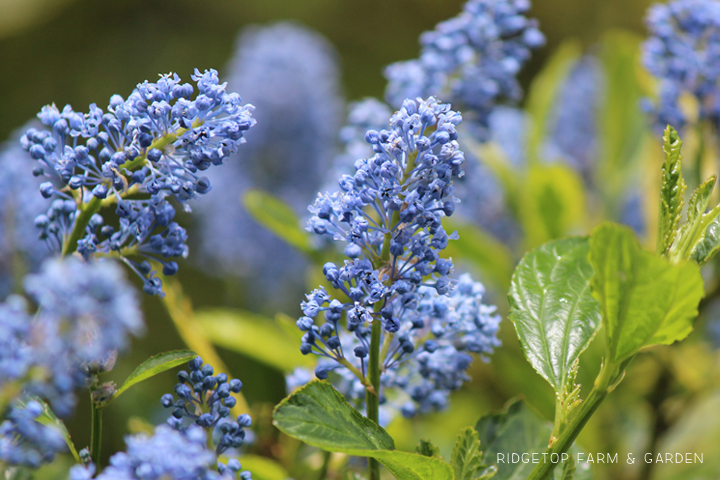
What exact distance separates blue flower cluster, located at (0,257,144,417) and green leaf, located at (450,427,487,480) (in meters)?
0.27

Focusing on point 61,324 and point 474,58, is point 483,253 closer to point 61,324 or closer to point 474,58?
point 474,58

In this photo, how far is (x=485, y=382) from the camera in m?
1.51

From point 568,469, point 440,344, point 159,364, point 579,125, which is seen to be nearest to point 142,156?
point 159,364

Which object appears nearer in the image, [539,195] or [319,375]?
[319,375]

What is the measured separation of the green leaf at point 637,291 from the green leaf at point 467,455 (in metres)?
0.13

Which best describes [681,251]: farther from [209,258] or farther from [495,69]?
[209,258]

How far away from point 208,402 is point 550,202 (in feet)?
2.63

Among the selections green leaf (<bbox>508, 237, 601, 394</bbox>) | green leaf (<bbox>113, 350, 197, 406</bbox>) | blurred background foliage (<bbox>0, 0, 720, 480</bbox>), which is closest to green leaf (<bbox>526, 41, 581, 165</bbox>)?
blurred background foliage (<bbox>0, 0, 720, 480</bbox>)

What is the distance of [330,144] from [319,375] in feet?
4.32

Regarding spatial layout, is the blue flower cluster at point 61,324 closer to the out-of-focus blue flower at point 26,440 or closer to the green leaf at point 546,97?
the out-of-focus blue flower at point 26,440

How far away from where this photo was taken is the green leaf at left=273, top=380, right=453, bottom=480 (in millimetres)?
441

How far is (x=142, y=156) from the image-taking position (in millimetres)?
507

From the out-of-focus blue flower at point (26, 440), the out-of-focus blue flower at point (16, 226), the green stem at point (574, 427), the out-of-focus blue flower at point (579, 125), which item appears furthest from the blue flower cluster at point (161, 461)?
the out-of-focus blue flower at point (579, 125)

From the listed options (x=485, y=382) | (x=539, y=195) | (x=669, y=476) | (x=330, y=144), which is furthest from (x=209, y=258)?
(x=669, y=476)
